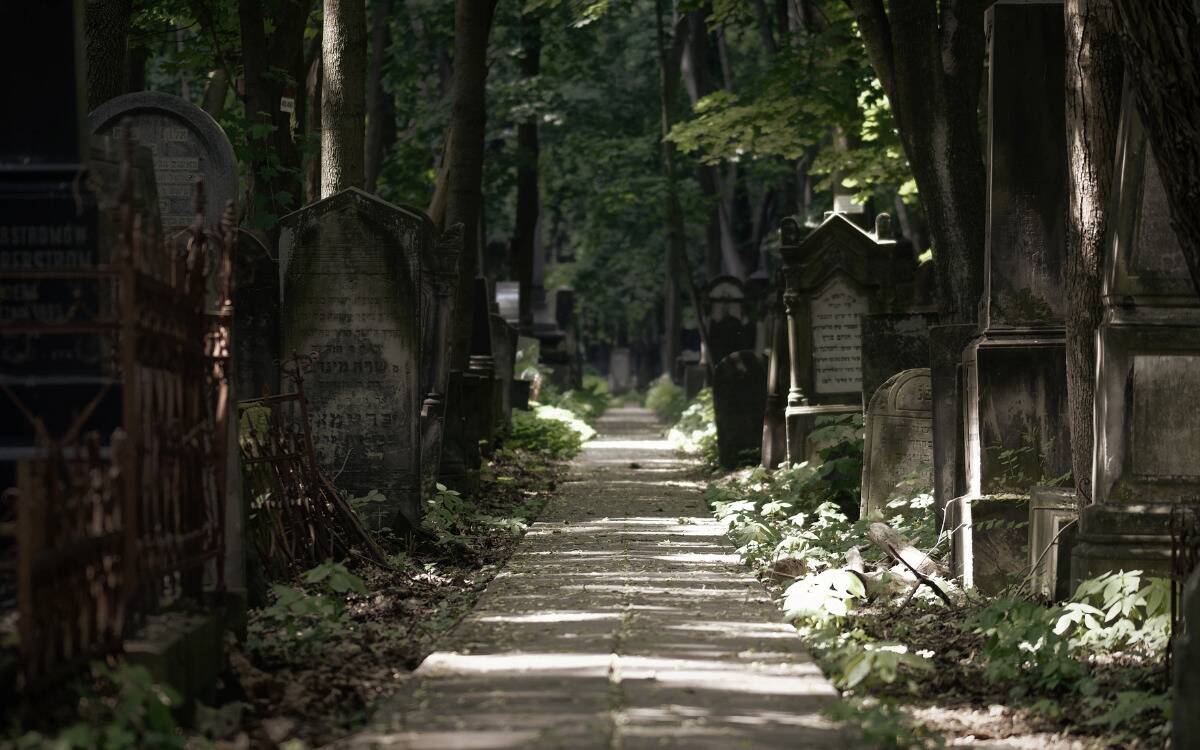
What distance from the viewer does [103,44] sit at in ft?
37.2

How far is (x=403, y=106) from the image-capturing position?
95.9ft

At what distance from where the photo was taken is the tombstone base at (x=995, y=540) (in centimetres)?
872

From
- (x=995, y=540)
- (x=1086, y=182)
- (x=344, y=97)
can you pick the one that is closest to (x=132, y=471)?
(x=1086, y=182)

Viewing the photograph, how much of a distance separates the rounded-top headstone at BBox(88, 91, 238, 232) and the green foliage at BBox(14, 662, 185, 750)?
616cm

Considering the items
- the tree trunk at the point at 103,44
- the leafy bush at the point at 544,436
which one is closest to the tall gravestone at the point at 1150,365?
the tree trunk at the point at 103,44

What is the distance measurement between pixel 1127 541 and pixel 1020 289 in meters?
2.10

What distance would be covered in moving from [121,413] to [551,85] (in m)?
20.9

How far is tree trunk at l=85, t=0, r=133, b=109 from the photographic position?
37.1 ft

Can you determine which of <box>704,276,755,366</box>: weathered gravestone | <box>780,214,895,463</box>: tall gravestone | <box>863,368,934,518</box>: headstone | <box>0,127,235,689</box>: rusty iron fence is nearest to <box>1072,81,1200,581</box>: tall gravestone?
<box>863,368,934,518</box>: headstone

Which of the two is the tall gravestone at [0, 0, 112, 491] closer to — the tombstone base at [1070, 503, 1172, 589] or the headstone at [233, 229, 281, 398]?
the tombstone base at [1070, 503, 1172, 589]

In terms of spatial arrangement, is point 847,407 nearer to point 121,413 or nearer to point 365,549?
point 365,549

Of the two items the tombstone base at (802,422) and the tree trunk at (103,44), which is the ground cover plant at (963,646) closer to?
the tombstone base at (802,422)

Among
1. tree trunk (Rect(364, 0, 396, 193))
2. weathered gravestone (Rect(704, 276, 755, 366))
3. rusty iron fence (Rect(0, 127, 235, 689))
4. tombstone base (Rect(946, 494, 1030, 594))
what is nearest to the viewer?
rusty iron fence (Rect(0, 127, 235, 689))

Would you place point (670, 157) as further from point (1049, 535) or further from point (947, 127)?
point (1049, 535)
